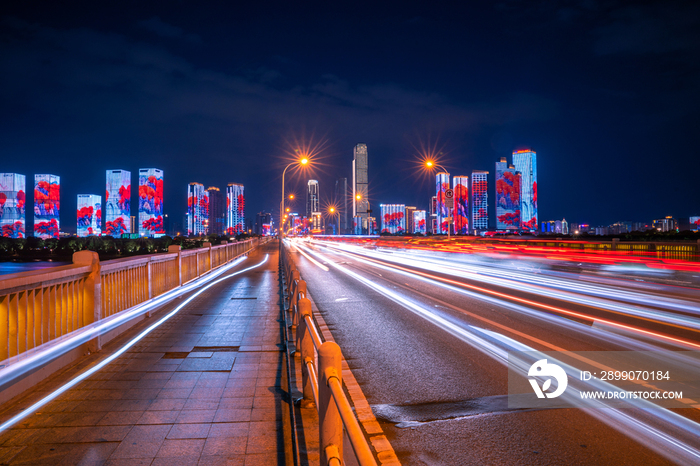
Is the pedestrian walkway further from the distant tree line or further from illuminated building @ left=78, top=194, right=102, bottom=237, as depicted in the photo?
illuminated building @ left=78, top=194, right=102, bottom=237

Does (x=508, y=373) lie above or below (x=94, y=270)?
below

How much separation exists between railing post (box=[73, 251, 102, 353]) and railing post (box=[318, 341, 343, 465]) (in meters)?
5.51

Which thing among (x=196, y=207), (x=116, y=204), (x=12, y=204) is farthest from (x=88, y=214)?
(x=196, y=207)

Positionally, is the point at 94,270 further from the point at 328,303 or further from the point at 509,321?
the point at 509,321

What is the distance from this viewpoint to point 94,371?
5.94 m

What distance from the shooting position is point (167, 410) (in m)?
4.61

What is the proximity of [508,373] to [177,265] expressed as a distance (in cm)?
1103

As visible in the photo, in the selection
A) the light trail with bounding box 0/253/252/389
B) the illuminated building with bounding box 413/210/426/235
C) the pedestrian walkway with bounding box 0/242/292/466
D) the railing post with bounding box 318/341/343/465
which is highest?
the illuminated building with bounding box 413/210/426/235

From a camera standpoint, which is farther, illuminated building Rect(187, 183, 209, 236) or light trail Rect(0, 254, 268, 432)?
illuminated building Rect(187, 183, 209, 236)

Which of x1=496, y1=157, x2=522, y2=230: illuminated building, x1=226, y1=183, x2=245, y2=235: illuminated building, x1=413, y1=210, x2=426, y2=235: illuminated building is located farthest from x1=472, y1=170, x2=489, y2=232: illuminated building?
x1=226, y1=183, x2=245, y2=235: illuminated building

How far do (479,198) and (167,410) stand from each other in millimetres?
178143

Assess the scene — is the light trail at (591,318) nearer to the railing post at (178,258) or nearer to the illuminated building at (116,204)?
the railing post at (178,258)

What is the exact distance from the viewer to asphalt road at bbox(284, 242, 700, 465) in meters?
3.82

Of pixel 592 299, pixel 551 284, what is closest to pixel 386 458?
pixel 592 299
